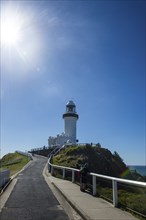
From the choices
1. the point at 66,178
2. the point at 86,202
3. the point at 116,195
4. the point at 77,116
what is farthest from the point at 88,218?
the point at 77,116

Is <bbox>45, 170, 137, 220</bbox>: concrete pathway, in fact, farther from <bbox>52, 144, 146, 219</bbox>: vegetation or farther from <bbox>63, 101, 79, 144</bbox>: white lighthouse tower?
<bbox>63, 101, 79, 144</bbox>: white lighthouse tower

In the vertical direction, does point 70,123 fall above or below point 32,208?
above

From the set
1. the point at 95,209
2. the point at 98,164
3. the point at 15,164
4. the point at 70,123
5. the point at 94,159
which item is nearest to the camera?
the point at 95,209

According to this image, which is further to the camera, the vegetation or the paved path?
the vegetation

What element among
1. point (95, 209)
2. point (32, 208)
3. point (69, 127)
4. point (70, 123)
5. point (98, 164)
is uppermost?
point (70, 123)

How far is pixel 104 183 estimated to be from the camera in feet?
45.0

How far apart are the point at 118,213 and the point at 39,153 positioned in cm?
6255

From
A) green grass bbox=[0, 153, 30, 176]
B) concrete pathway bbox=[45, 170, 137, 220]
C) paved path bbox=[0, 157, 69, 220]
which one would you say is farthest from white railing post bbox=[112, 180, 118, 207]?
green grass bbox=[0, 153, 30, 176]

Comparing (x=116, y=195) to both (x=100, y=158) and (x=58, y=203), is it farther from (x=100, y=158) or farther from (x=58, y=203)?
(x=100, y=158)

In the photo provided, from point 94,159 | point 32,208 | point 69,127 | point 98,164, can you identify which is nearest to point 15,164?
point 94,159

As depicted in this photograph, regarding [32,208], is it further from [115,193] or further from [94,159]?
[94,159]

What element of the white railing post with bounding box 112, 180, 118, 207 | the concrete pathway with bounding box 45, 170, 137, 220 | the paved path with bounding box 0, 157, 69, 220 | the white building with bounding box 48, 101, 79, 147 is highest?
the white building with bounding box 48, 101, 79, 147

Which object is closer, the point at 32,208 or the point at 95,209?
the point at 95,209

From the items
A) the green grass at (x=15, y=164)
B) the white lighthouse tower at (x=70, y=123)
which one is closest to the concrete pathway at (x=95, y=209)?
the green grass at (x=15, y=164)
